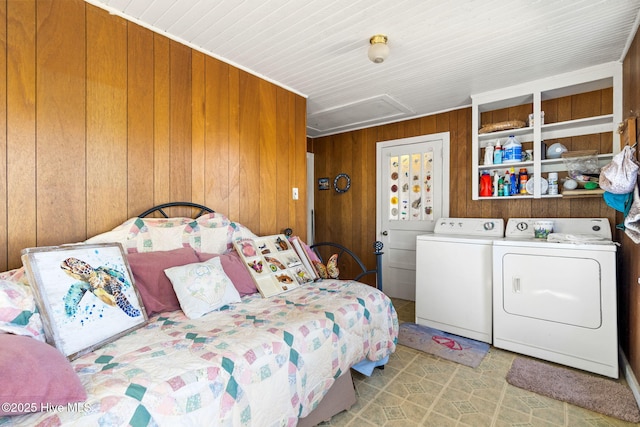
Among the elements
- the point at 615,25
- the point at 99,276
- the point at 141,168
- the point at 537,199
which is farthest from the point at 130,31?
the point at 537,199

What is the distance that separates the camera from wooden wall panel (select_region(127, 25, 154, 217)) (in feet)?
6.15

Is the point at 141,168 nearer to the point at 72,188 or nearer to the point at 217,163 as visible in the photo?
the point at 72,188

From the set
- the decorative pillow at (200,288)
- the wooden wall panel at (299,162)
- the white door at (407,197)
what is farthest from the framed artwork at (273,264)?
the white door at (407,197)

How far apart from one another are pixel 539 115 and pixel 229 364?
3.13 m

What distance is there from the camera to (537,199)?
9.41 feet

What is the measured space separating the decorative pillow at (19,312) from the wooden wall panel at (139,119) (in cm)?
81

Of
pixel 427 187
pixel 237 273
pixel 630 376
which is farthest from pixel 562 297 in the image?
pixel 237 273

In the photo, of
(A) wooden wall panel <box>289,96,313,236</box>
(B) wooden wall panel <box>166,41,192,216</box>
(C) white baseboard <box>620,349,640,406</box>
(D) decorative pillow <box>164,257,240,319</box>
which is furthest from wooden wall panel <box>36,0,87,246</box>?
(C) white baseboard <box>620,349,640,406</box>

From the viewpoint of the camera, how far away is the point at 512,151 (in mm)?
2863

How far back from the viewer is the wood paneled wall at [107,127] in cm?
148

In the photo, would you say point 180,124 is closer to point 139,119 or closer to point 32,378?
point 139,119

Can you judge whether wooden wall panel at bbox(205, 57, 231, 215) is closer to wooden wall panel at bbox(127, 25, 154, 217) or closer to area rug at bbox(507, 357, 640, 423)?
wooden wall panel at bbox(127, 25, 154, 217)

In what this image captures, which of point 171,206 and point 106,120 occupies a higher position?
point 106,120

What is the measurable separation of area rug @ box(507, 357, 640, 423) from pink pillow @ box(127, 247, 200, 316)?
88.3 inches
